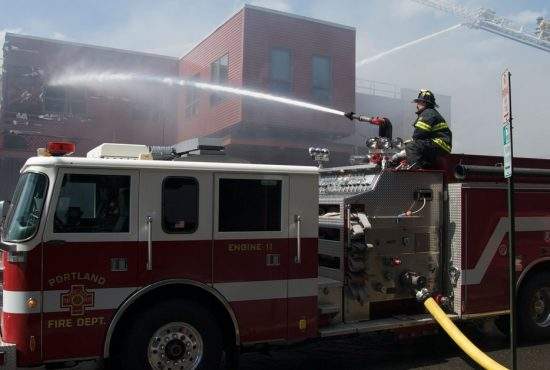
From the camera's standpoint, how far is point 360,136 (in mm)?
23844

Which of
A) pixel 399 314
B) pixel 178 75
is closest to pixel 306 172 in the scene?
pixel 399 314

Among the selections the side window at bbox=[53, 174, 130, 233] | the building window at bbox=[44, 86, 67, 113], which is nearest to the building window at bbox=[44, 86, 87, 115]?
the building window at bbox=[44, 86, 67, 113]

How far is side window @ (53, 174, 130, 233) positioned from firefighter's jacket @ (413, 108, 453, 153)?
3.52m

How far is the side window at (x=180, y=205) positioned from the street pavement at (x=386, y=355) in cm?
184

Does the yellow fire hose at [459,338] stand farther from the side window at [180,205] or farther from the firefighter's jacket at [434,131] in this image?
the side window at [180,205]

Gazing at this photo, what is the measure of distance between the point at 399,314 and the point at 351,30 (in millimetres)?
17704

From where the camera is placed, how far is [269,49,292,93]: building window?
20.8 meters

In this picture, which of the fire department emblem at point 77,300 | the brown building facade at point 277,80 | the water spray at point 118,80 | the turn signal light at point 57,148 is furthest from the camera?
the water spray at point 118,80

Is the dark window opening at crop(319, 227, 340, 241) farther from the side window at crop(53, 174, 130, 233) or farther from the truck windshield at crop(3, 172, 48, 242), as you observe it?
the truck windshield at crop(3, 172, 48, 242)

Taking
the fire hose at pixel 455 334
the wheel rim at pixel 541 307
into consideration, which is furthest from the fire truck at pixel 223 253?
the wheel rim at pixel 541 307

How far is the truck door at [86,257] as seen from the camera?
4531 mm

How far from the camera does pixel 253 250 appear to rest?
524 cm

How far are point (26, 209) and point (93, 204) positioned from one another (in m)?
0.54

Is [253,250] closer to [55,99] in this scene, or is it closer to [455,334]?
[455,334]
